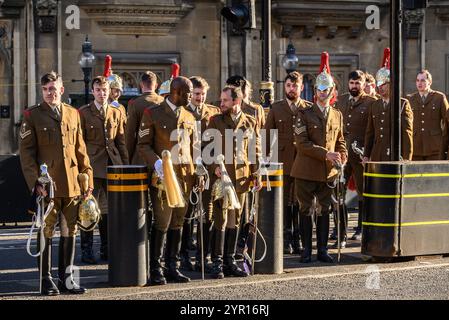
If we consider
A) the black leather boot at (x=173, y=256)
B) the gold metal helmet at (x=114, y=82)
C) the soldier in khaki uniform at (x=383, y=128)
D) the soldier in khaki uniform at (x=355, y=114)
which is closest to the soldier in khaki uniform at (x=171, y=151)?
the black leather boot at (x=173, y=256)

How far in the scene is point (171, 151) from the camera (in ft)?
37.6

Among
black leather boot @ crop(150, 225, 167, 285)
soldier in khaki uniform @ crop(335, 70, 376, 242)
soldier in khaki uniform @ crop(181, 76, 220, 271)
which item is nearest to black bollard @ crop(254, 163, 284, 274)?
soldier in khaki uniform @ crop(181, 76, 220, 271)

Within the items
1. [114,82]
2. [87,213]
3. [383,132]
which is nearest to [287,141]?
[383,132]

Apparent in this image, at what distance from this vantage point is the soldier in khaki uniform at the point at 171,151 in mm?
11391

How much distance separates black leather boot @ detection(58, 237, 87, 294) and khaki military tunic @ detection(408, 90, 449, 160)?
259 inches

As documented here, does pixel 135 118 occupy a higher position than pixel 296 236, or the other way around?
pixel 135 118

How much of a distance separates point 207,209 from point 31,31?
12.2 meters

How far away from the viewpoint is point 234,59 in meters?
24.8

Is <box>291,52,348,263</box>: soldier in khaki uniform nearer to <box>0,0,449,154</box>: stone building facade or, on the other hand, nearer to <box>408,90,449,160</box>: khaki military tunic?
<box>408,90,449,160</box>: khaki military tunic

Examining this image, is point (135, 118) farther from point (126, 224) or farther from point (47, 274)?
point (47, 274)

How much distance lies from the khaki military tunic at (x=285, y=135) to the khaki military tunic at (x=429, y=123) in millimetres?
2481

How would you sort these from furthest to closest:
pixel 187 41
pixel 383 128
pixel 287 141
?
1. pixel 187 41
2. pixel 383 128
3. pixel 287 141

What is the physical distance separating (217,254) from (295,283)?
36.7 inches

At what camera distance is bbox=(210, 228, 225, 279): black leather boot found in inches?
465
